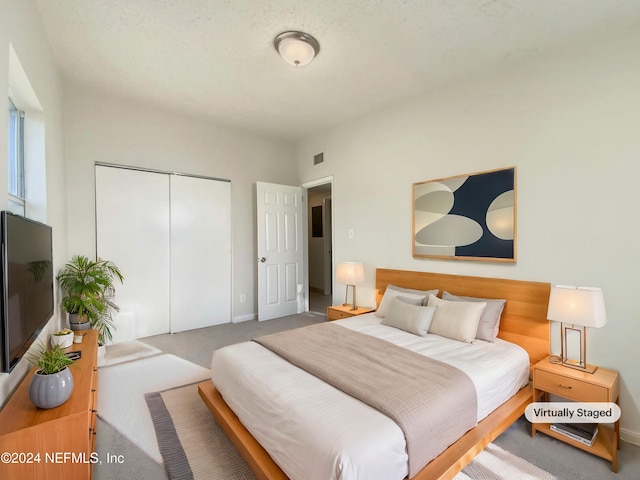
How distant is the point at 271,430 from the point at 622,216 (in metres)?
2.57

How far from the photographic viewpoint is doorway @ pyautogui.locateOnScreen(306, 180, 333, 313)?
6664mm

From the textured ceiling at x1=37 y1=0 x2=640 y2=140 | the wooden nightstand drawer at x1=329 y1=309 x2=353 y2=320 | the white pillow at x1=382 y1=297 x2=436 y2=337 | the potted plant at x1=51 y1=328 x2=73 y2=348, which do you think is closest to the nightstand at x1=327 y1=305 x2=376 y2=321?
the wooden nightstand drawer at x1=329 y1=309 x2=353 y2=320

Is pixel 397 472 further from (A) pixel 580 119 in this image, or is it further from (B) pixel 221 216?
(B) pixel 221 216

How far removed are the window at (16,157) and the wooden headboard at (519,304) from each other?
3.47m

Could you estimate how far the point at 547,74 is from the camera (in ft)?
7.92

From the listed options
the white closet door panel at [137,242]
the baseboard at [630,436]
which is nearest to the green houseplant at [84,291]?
the white closet door panel at [137,242]

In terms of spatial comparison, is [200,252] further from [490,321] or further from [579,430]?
[579,430]

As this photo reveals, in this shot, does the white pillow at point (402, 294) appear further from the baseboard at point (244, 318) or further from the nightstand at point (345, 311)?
the baseboard at point (244, 318)

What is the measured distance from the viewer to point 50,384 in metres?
1.40

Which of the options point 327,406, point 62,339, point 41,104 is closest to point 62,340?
point 62,339

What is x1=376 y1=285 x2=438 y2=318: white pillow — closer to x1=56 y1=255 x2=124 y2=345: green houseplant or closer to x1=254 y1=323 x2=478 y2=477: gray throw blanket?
x1=254 y1=323 x2=478 y2=477: gray throw blanket

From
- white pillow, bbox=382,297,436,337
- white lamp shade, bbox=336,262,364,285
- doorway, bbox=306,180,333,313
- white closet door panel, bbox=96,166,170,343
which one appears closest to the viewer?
white pillow, bbox=382,297,436,337

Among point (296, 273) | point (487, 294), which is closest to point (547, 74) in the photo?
point (487, 294)

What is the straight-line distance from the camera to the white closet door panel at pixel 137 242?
11.7 ft
